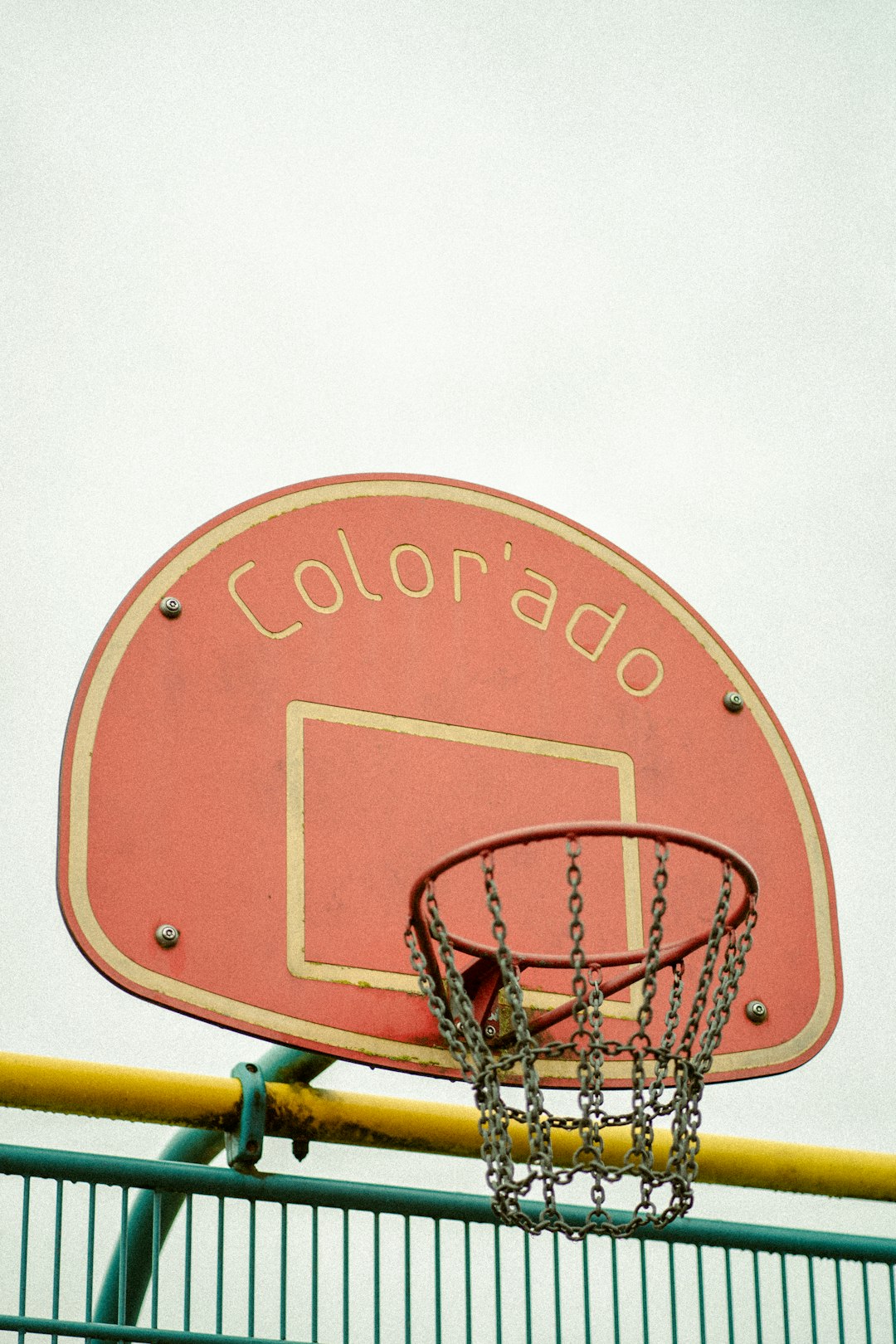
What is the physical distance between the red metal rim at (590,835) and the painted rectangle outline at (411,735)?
176 millimetres

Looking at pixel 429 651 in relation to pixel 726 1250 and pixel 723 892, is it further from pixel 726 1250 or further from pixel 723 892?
pixel 726 1250

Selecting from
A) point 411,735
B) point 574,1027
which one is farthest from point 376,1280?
point 411,735

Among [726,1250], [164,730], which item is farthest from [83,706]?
[726,1250]

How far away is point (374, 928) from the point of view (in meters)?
4.03

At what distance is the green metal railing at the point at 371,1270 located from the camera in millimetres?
3982

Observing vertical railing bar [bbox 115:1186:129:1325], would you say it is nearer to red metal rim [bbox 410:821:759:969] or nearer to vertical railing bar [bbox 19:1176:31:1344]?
vertical railing bar [bbox 19:1176:31:1344]

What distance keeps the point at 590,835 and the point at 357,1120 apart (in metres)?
0.98

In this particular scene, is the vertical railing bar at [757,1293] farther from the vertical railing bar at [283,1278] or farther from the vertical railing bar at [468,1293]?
the vertical railing bar at [283,1278]

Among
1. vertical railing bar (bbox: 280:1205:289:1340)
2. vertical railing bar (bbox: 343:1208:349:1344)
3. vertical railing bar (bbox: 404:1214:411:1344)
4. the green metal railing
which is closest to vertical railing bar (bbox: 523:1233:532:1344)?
the green metal railing

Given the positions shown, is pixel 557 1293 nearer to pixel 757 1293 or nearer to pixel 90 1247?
pixel 757 1293

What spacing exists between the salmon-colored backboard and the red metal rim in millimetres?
230

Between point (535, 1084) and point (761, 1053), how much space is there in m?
0.91

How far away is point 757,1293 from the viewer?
174 inches

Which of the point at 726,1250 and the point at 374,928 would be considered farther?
the point at 726,1250
